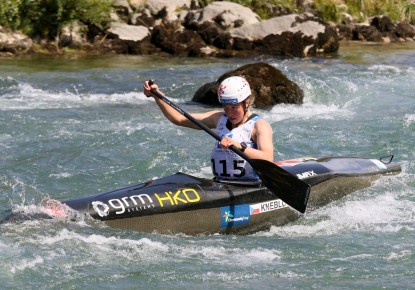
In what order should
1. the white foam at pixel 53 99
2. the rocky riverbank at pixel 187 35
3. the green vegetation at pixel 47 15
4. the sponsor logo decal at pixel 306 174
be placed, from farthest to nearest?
the rocky riverbank at pixel 187 35, the green vegetation at pixel 47 15, the white foam at pixel 53 99, the sponsor logo decal at pixel 306 174

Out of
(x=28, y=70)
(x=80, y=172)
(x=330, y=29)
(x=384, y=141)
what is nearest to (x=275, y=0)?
(x=330, y=29)

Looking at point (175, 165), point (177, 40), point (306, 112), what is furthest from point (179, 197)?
point (177, 40)

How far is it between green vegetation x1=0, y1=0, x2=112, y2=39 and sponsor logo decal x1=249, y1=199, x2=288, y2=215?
14.4 meters

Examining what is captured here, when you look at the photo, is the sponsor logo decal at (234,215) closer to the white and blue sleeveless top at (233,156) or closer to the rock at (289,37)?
the white and blue sleeveless top at (233,156)

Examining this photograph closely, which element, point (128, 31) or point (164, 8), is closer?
point (128, 31)

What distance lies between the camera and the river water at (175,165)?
A: 20.5 ft

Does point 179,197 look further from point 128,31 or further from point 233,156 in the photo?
point 128,31

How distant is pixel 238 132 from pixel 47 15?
14.8 metres

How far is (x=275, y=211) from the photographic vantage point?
7684 millimetres

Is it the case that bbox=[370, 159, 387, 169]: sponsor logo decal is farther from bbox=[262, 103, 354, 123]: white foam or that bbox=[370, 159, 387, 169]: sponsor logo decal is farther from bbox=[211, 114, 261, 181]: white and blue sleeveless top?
bbox=[262, 103, 354, 123]: white foam

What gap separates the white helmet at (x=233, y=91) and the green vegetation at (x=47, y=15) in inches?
570

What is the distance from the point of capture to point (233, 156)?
743 cm

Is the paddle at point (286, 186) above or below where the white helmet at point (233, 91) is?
below

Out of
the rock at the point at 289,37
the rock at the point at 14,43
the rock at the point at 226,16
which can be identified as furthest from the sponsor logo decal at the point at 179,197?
the rock at the point at 226,16
